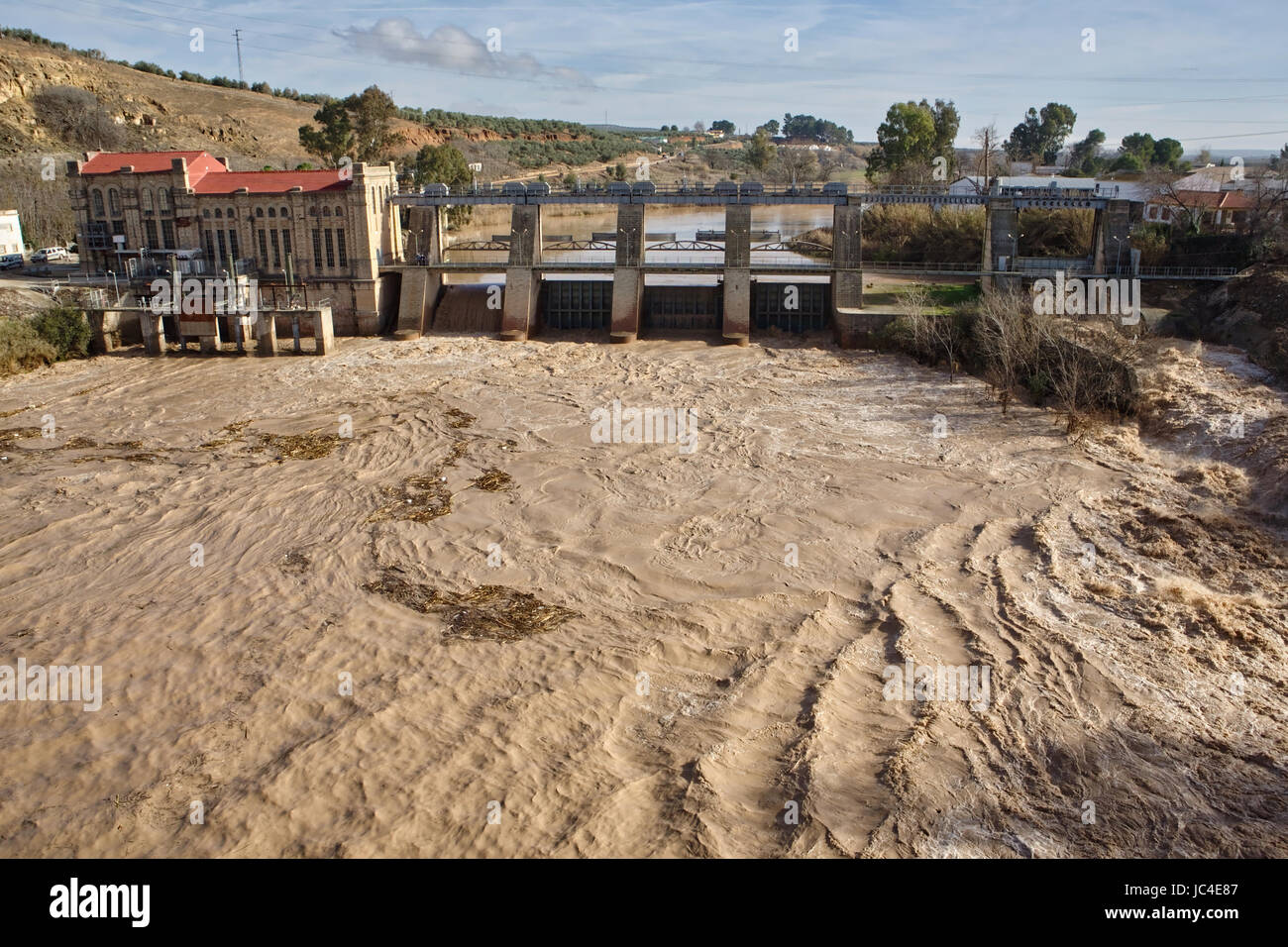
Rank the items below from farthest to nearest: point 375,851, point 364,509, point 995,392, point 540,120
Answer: point 540,120
point 995,392
point 364,509
point 375,851

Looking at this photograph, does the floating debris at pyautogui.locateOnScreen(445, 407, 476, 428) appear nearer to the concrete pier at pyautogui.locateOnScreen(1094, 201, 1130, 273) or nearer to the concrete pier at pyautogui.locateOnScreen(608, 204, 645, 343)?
the concrete pier at pyautogui.locateOnScreen(608, 204, 645, 343)

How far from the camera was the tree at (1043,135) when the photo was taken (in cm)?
10775

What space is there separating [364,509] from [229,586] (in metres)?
4.82

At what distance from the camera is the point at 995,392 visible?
35062mm

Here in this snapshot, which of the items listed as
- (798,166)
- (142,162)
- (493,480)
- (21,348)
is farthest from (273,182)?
(798,166)

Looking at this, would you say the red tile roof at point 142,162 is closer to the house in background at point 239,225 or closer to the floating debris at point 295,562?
the house in background at point 239,225

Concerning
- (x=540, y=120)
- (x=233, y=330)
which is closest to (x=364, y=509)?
(x=233, y=330)

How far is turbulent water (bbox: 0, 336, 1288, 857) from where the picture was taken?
14656 mm

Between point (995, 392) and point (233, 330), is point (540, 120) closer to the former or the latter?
point (233, 330)

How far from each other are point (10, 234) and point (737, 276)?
37.6 meters

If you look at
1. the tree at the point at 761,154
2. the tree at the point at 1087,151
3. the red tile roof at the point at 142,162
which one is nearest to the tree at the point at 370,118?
the red tile roof at the point at 142,162

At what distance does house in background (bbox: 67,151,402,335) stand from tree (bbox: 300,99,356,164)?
21.4 meters

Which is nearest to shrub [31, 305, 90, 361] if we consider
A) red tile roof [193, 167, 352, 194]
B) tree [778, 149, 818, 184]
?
red tile roof [193, 167, 352, 194]

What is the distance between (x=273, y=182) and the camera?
44.5 m
